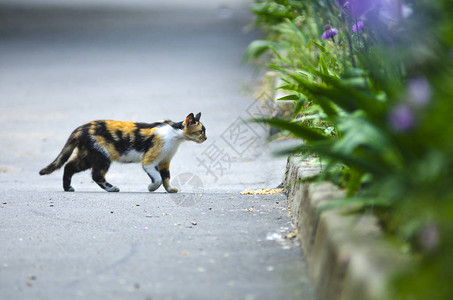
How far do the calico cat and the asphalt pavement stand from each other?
35 centimetres

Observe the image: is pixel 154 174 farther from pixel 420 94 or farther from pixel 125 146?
pixel 420 94

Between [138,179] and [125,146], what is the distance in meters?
1.26

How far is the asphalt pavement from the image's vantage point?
310 centimetres

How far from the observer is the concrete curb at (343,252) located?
2.19 meters

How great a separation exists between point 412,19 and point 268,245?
4.59 feet

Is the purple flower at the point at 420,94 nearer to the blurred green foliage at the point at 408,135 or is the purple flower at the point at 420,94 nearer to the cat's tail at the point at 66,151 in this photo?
the blurred green foliage at the point at 408,135

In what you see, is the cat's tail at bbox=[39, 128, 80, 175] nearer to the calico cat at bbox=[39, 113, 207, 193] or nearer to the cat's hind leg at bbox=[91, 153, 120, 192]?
the calico cat at bbox=[39, 113, 207, 193]

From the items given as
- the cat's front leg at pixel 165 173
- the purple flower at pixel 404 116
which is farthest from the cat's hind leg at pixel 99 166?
the purple flower at pixel 404 116

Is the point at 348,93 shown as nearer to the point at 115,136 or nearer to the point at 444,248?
the point at 444,248

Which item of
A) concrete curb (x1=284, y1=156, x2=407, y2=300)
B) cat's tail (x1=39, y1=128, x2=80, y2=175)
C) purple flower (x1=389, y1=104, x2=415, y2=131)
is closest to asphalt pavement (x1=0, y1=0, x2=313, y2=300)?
concrete curb (x1=284, y1=156, x2=407, y2=300)

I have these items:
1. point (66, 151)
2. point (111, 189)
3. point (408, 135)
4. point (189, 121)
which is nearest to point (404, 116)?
point (408, 135)

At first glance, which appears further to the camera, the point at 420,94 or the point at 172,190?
the point at 172,190

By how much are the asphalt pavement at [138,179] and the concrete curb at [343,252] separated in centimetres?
15

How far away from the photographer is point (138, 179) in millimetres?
6992
